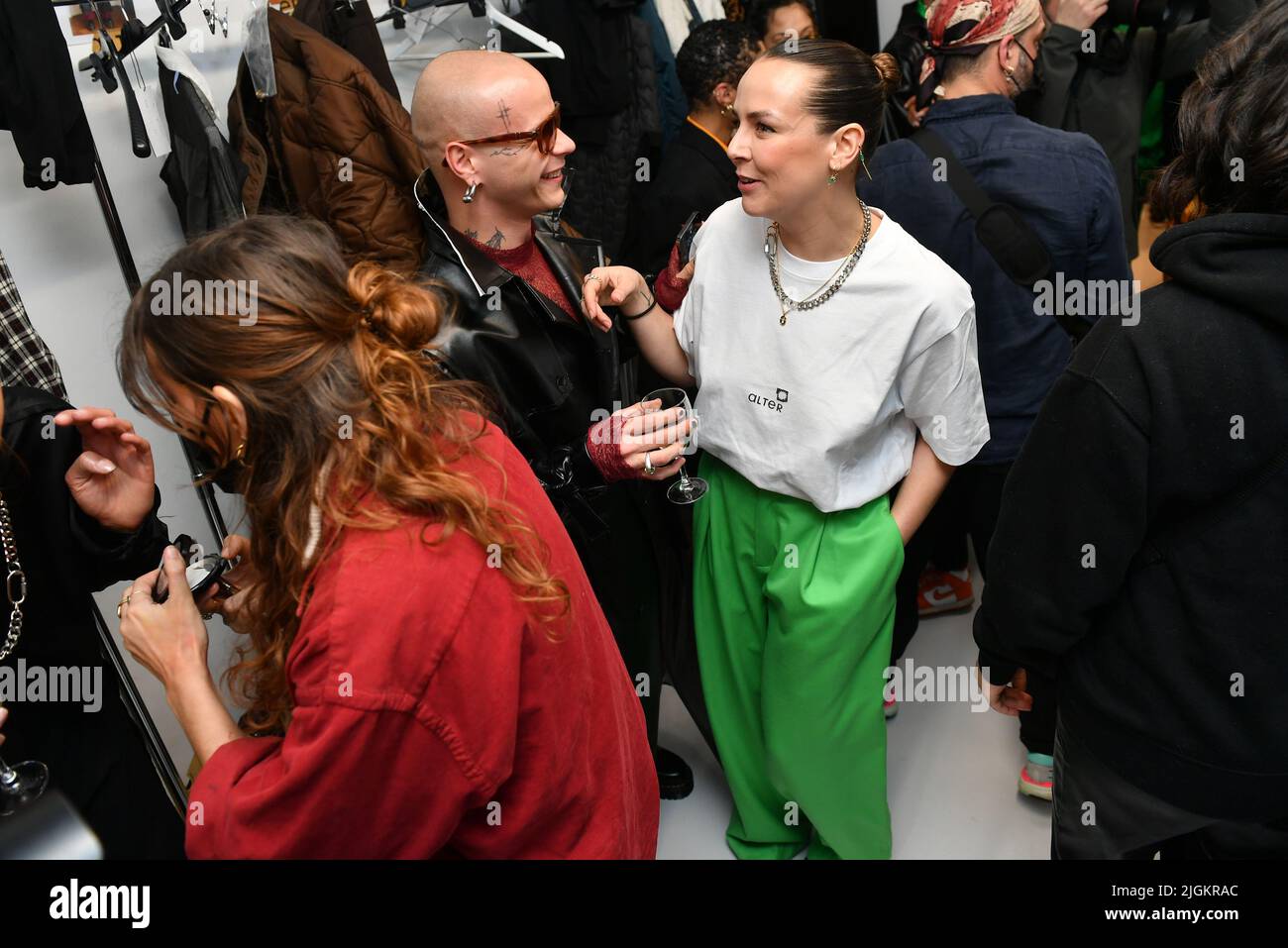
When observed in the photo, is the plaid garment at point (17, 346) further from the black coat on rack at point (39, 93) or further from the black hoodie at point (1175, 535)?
A: the black hoodie at point (1175, 535)

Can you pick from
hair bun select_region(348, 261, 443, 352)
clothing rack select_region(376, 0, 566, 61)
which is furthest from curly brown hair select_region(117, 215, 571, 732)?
clothing rack select_region(376, 0, 566, 61)

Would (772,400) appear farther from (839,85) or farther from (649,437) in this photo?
(839,85)

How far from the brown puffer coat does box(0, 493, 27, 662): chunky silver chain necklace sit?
1.26 m

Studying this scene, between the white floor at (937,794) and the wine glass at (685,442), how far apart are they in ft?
3.50

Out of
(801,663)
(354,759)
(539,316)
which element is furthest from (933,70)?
(354,759)

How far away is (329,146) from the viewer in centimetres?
266

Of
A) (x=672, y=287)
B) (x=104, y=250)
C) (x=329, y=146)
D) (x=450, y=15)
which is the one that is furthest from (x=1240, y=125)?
(x=450, y=15)

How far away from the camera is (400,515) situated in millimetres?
1079

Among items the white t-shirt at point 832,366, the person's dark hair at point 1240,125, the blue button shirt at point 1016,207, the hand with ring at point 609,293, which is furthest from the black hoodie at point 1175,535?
the blue button shirt at point 1016,207

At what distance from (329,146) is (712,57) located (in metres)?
1.30

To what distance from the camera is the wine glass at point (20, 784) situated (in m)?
1.48

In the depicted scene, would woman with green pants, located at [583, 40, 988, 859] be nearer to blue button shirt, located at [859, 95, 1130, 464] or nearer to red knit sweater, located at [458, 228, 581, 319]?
red knit sweater, located at [458, 228, 581, 319]
